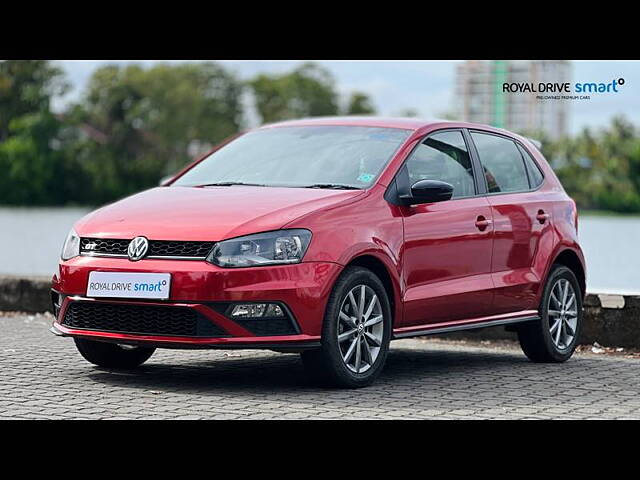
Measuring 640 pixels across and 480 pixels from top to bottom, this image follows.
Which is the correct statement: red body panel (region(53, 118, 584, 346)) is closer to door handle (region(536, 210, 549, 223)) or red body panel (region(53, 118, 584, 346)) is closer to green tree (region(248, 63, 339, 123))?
door handle (region(536, 210, 549, 223))

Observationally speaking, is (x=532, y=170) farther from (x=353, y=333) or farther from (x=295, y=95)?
(x=295, y=95)

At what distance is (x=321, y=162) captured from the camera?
8930 millimetres

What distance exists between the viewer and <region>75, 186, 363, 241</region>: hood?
780cm

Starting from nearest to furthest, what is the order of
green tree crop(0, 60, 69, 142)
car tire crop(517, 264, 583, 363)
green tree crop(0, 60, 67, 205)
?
car tire crop(517, 264, 583, 363)
green tree crop(0, 60, 67, 205)
green tree crop(0, 60, 69, 142)

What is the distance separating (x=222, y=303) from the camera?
25.2ft

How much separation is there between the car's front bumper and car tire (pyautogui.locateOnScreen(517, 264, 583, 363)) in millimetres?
2902

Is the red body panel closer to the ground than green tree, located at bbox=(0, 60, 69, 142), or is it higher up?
closer to the ground

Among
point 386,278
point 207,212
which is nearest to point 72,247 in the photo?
point 207,212

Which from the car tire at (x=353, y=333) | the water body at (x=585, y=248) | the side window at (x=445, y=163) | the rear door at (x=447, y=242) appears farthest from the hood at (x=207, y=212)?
the water body at (x=585, y=248)

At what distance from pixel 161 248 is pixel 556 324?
13.1ft

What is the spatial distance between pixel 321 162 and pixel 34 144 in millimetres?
80665

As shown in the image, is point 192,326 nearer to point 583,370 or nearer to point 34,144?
point 583,370

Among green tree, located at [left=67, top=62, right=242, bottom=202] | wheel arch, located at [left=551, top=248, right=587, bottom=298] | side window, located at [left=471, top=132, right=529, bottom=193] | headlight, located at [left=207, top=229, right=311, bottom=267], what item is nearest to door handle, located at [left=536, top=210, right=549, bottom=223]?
side window, located at [left=471, top=132, right=529, bottom=193]
